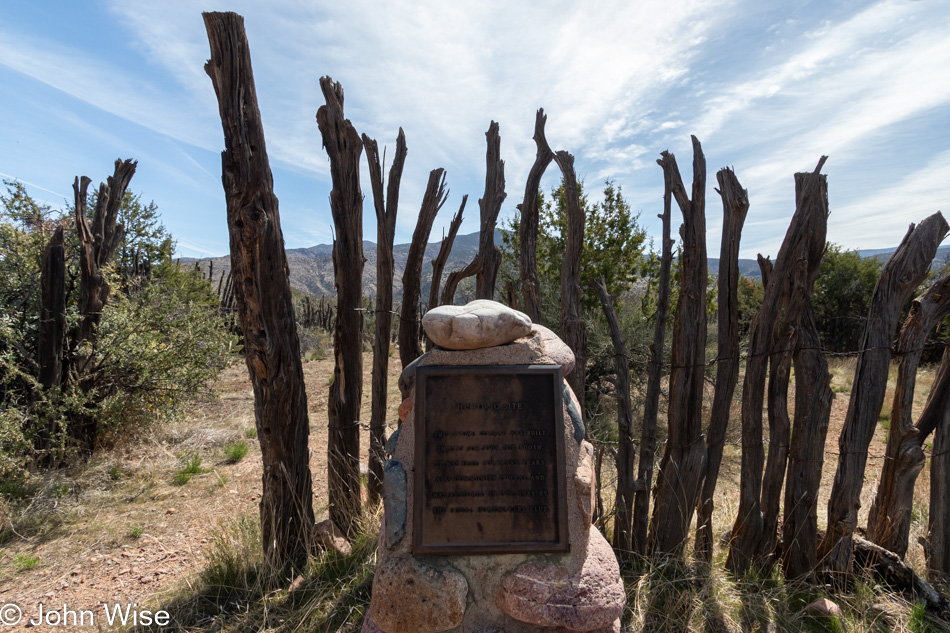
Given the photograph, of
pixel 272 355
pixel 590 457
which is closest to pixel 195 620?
pixel 272 355

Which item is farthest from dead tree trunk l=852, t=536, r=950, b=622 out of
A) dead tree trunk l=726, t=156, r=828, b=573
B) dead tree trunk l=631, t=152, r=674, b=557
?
dead tree trunk l=631, t=152, r=674, b=557

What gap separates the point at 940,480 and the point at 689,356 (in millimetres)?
1749

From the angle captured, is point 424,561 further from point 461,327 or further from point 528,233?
point 528,233

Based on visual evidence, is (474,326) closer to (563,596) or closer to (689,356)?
(563,596)

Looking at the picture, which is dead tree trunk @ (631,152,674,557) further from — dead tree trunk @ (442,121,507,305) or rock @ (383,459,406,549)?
rock @ (383,459,406,549)

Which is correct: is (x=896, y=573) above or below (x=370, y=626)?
below

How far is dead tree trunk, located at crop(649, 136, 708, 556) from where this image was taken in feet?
10.5

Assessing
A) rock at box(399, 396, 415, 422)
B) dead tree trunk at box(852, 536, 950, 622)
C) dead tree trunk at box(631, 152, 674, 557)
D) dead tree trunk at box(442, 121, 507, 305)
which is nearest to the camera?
rock at box(399, 396, 415, 422)

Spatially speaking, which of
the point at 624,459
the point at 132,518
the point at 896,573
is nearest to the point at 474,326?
the point at 624,459

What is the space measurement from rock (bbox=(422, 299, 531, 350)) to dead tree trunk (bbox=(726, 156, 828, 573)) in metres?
1.66

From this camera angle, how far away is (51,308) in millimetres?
5188

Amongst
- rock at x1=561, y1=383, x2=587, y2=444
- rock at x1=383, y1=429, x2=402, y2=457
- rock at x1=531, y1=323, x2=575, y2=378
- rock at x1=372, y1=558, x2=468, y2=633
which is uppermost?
rock at x1=531, y1=323, x2=575, y2=378

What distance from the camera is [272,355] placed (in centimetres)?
321

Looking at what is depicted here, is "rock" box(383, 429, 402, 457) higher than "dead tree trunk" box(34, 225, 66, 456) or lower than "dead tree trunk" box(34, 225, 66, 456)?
lower
